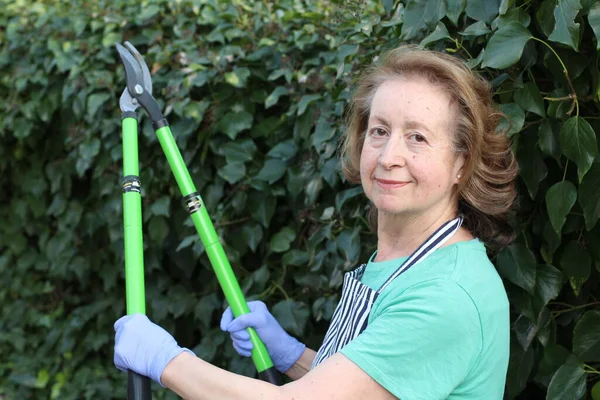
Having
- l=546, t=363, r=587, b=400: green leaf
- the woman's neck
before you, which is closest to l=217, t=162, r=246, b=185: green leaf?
the woman's neck

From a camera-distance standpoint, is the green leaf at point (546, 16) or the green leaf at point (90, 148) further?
the green leaf at point (90, 148)

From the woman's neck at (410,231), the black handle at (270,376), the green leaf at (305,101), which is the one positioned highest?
the woman's neck at (410,231)

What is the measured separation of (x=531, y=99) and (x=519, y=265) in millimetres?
415

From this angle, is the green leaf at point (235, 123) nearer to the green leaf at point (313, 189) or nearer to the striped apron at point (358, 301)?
the green leaf at point (313, 189)

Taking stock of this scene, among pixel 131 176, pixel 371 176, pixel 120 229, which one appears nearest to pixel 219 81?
pixel 120 229

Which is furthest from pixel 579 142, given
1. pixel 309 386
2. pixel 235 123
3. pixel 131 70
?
pixel 235 123

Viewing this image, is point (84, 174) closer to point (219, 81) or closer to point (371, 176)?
point (219, 81)

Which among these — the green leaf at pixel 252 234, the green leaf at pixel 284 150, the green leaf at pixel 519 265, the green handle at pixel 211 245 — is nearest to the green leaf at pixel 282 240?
the green leaf at pixel 252 234

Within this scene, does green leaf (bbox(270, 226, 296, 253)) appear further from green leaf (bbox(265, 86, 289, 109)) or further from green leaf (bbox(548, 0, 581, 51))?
green leaf (bbox(548, 0, 581, 51))

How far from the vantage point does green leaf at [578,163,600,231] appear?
1.89 metres

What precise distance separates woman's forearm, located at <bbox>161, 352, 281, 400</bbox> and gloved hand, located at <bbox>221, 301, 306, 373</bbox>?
0.42 m

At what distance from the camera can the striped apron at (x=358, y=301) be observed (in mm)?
1789

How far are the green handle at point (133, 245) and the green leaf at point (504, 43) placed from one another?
3.08 ft

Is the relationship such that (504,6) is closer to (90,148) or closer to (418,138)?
(418,138)
